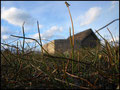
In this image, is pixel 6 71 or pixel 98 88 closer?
pixel 98 88

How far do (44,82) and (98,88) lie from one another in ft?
1.00

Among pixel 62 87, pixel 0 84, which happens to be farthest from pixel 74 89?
pixel 0 84

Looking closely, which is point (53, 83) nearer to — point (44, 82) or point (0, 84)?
point (44, 82)

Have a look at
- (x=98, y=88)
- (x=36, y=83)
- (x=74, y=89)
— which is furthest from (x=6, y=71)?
(x=98, y=88)

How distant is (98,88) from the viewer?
0.55m

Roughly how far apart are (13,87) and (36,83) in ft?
0.41

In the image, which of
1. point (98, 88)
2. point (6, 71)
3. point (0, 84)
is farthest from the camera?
point (6, 71)

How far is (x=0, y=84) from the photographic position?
658 mm

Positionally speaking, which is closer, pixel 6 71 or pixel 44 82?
pixel 44 82

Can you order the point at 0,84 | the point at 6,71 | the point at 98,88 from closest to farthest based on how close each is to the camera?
the point at 98,88
the point at 0,84
the point at 6,71

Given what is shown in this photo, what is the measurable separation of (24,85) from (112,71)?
51 centimetres

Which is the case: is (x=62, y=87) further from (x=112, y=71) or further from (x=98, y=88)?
(x=112, y=71)

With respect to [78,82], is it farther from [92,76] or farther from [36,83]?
[36,83]

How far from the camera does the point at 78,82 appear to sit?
0.67 m
